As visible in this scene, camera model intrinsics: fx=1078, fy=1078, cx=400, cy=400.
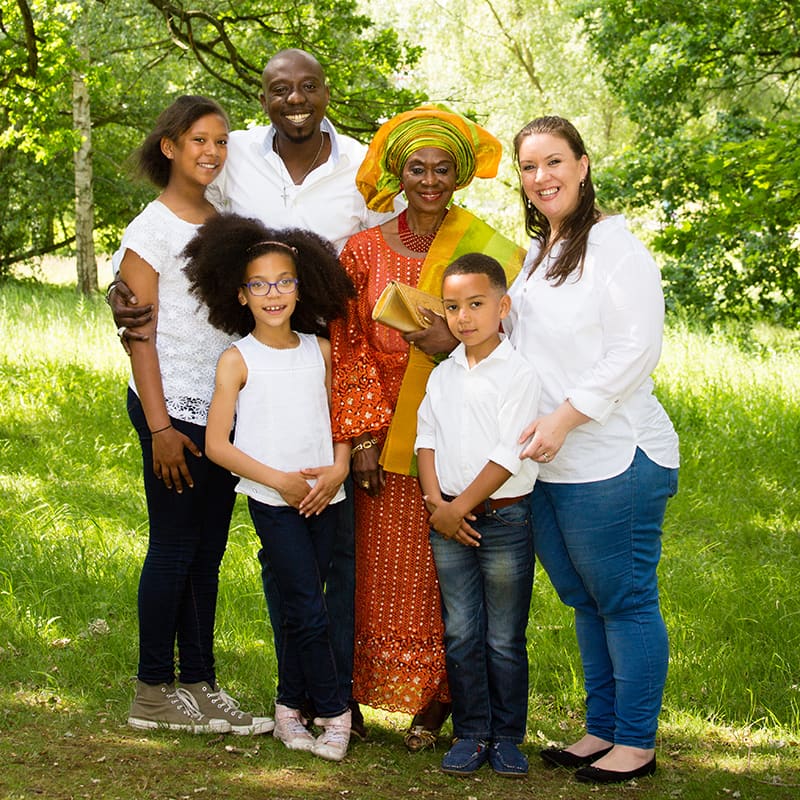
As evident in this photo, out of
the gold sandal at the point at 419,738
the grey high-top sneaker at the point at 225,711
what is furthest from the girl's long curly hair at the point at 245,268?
the gold sandal at the point at 419,738

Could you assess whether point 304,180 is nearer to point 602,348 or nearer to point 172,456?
point 172,456

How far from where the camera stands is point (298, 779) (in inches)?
131

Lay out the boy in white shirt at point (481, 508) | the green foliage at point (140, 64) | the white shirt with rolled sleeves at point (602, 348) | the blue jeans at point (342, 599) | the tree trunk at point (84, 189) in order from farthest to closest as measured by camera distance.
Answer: the tree trunk at point (84, 189) → the green foliage at point (140, 64) → the blue jeans at point (342, 599) → the boy in white shirt at point (481, 508) → the white shirt with rolled sleeves at point (602, 348)

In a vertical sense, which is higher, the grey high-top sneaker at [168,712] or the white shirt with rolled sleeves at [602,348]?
the white shirt with rolled sleeves at [602,348]

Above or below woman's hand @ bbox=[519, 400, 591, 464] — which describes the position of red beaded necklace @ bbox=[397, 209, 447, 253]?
above

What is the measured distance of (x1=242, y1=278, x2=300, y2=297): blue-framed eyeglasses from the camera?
11.1 feet

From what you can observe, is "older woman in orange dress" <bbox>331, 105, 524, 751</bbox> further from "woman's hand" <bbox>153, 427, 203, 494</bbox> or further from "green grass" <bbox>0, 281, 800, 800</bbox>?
"woman's hand" <bbox>153, 427, 203, 494</bbox>

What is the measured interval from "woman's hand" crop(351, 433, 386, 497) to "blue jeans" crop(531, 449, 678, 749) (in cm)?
51

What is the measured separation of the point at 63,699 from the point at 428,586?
1.50 metres

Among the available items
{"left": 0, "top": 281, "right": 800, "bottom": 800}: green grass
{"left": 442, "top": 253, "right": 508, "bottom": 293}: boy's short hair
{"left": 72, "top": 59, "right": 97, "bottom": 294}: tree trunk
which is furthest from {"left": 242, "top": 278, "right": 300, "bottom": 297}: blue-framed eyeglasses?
{"left": 72, "top": 59, "right": 97, "bottom": 294}: tree trunk

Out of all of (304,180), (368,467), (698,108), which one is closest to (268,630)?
(368,467)

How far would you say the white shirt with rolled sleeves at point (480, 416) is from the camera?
10.4ft

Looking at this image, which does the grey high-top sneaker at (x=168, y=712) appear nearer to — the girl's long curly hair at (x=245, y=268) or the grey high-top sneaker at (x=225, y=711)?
the grey high-top sneaker at (x=225, y=711)

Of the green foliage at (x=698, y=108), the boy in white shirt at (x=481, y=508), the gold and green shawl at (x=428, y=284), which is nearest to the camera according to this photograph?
the boy in white shirt at (x=481, y=508)
